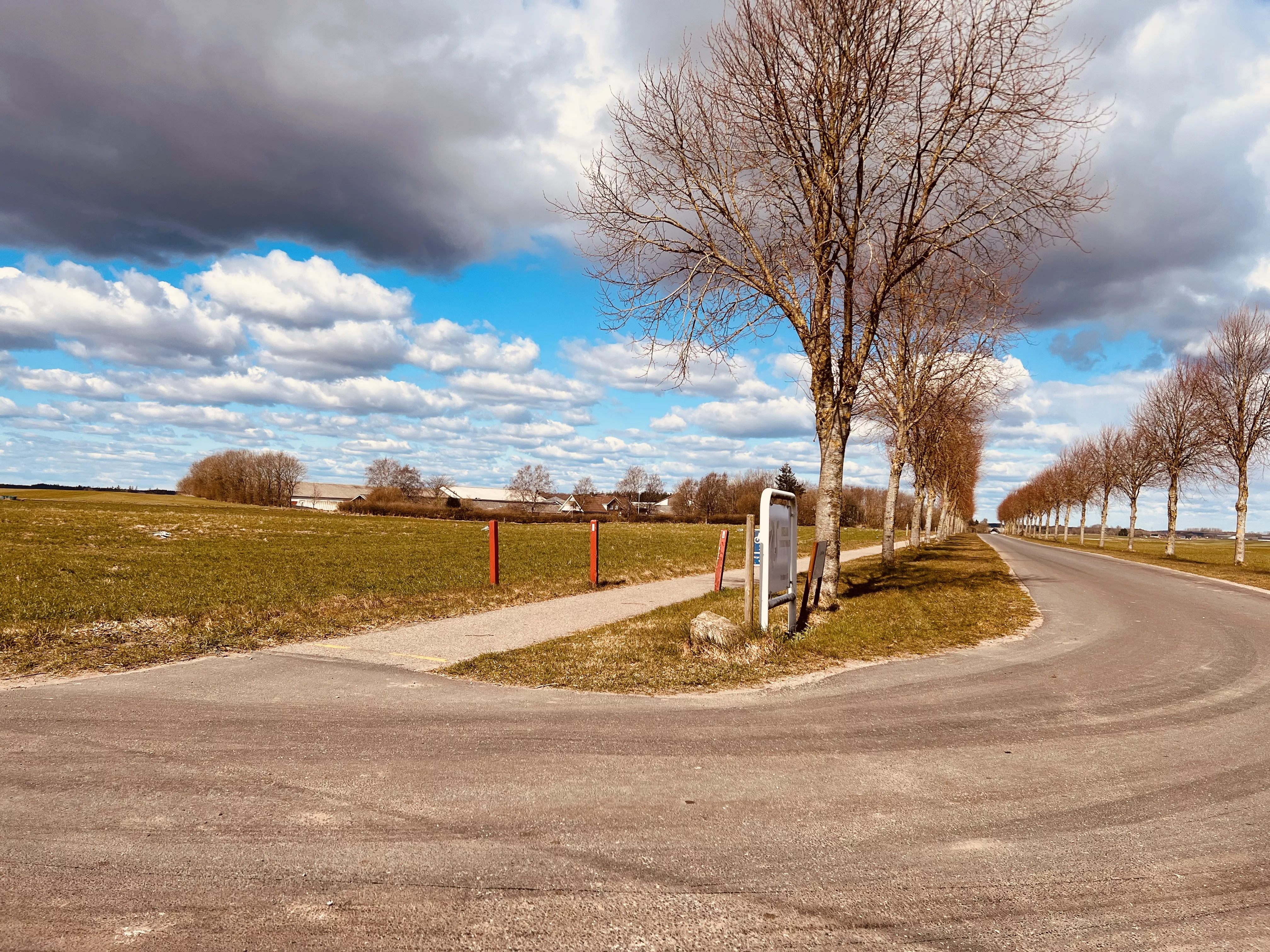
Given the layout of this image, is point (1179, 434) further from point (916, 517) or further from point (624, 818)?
point (624, 818)

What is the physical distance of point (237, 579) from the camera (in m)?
14.3

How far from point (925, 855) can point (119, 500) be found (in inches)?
4222

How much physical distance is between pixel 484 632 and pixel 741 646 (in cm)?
362

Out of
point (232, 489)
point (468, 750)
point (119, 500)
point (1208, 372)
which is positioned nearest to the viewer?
point (468, 750)

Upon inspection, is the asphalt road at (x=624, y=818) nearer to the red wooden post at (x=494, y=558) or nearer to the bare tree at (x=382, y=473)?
the red wooden post at (x=494, y=558)

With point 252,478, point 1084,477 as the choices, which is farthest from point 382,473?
point 1084,477

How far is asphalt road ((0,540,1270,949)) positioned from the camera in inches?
115

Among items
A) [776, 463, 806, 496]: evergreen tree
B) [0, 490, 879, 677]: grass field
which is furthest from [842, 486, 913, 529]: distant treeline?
[0, 490, 879, 677]: grass field

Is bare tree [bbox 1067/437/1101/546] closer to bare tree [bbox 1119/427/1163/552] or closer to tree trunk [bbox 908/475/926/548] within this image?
bare tree [bbox 1119/427/1163/552]

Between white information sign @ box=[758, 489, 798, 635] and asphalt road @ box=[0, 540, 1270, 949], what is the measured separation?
2.26m

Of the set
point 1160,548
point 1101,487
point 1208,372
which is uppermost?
point 1208,372

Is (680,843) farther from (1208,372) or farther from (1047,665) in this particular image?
(1208,372)

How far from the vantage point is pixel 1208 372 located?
3391cm

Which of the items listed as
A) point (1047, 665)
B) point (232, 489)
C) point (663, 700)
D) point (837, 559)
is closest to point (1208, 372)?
point (837, 559)
